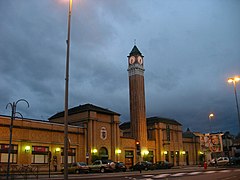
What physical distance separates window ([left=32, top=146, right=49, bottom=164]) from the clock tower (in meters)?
25.7

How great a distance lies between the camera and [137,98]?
6819 cm

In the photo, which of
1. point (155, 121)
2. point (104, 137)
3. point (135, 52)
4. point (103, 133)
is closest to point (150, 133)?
point (155, 121)

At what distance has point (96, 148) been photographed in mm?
52000

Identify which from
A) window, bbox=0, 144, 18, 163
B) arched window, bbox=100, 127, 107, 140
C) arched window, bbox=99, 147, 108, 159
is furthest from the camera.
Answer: arched window, bbox=100, 127, 107, 140

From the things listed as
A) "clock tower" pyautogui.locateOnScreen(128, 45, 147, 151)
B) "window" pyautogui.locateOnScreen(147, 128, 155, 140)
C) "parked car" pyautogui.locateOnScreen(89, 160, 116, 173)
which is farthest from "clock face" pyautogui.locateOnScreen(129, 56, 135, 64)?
"parked car" pyautogui.locateOnScreen(89, 160, 116, 173)

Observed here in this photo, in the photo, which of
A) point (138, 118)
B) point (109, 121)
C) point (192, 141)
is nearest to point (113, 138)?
point (109, 121)

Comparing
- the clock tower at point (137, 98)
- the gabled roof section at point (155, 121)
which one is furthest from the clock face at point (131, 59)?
the gabled roof section at point (155, 121)

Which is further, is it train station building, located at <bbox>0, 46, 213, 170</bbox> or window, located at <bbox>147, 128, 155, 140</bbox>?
window, located at <bbox>147, 128, 155, 140</bbox>

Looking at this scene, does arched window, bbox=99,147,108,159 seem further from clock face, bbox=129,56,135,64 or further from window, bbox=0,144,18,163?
clock face, bbox=129,56,135,64

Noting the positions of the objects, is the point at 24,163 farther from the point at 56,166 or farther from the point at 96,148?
the point at 96,148

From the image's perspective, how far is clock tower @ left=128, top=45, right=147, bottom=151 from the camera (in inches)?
2625

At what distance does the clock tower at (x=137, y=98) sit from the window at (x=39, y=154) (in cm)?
2568

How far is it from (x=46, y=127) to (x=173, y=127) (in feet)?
134

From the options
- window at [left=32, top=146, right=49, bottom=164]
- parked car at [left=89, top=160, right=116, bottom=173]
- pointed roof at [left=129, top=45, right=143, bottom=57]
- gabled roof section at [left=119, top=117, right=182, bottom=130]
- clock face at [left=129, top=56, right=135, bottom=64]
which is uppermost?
pointed roof at [left=129, top=45, right=143, bottom=57]
